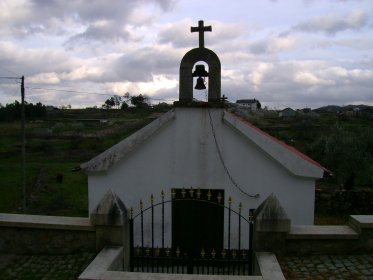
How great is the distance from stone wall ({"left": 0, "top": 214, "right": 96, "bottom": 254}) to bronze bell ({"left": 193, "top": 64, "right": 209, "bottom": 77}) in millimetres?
4910

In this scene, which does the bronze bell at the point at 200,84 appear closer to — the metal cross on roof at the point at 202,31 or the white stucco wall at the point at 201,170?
the white stucco wall at the point at 201,170

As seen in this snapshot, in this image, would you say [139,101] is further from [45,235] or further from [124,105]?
[45,235]

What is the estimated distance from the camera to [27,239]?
6645mm

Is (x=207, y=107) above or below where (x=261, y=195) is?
above

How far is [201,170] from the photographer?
995cm

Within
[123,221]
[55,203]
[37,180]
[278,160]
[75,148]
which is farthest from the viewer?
[75,148]

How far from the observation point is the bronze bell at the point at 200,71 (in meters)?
9.80

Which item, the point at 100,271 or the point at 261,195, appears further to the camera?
the point at 261,195

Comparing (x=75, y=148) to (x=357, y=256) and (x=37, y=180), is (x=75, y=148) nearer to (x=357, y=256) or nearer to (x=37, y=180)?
(x=37, y=180)

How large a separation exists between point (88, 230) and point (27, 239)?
115 cm

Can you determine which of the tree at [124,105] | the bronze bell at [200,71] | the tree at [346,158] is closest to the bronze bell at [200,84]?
the bronze bell at [200,71]

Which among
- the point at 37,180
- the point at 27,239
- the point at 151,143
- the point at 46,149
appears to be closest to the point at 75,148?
the point at 46,149

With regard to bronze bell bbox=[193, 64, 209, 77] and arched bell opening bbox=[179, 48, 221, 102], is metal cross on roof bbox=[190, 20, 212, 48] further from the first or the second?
bronze bell bbox=[193, 64, 209, 77]

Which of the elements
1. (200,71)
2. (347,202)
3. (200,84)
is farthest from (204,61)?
(347,202)
